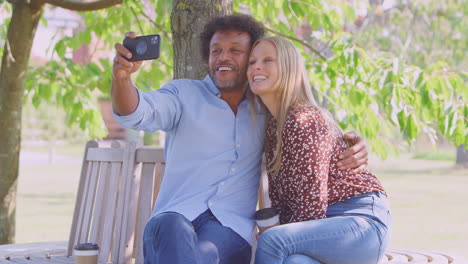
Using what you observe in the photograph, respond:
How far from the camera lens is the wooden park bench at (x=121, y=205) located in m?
3.65

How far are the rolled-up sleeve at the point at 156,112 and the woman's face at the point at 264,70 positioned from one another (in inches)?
15.5

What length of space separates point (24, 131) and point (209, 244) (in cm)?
3039

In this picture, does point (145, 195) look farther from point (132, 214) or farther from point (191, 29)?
point (191, 29)

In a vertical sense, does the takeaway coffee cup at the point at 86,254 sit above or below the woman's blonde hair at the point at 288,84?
below

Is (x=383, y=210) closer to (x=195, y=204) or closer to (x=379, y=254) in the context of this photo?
(x=379, y=254)

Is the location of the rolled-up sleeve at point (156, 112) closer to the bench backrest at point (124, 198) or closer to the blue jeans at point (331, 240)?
the bench backrest at point (124, 198)

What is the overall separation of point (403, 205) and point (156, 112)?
9545 millimetres

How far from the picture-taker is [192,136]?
333cm

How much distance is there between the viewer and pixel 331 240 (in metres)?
2.96

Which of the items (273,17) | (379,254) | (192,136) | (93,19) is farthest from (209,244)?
(93,19)

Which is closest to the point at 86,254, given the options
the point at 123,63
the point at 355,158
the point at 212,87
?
the point at 123,63

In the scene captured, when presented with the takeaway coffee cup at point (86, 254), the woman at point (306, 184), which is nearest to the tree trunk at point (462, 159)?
the woman at point (306, 184)

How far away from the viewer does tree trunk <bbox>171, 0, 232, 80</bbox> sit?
4.11 meters

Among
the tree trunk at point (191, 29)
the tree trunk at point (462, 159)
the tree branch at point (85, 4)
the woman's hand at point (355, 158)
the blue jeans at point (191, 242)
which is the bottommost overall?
the tree trunk at point (462, 159)
